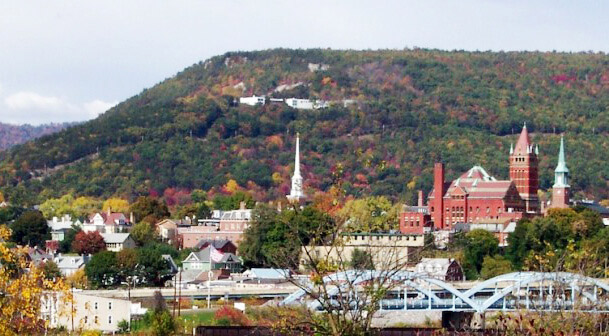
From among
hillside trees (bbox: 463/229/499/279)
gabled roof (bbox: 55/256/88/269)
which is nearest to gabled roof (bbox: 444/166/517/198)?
hillside trees (bbox: 463/229/499/279)

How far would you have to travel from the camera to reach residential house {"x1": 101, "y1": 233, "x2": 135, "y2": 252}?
120 metres

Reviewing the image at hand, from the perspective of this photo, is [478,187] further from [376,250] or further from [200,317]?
[376,250]

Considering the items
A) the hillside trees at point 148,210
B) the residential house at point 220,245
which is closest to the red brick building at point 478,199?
the residential house at point 220,245

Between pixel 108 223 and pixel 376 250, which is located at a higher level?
pixel 376 250

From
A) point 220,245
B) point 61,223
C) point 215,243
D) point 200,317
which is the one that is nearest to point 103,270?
point 200,317

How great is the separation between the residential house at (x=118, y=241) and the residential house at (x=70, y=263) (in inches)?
380

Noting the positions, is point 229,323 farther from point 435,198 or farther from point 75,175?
point 75,175

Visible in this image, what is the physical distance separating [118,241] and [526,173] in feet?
111

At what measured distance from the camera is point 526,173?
444ft

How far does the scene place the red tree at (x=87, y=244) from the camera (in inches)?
4646

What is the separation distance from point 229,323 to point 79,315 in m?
6.38

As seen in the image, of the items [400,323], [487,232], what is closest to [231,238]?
[487,232]

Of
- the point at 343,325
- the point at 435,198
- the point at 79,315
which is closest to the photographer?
the point at 343,325

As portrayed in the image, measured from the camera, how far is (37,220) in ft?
411
